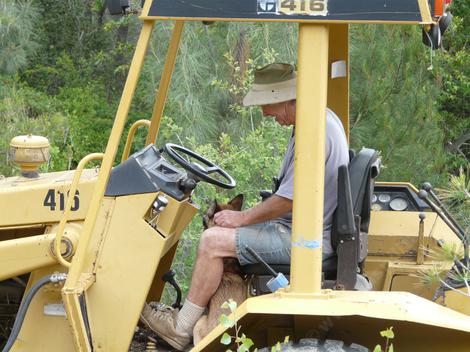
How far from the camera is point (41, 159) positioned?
21.0ft

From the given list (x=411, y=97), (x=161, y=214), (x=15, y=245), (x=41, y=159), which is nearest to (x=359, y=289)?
(x=161, y=214)

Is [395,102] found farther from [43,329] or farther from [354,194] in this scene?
[43,329]

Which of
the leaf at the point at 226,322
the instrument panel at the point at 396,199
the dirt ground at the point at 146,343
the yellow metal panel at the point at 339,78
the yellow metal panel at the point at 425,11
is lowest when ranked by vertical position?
the dirt ground at the point at 146,343

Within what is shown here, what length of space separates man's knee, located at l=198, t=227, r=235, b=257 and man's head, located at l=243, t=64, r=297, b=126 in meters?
0.65

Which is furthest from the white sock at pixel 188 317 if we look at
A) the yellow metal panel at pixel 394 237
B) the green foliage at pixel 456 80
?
the green foliage at pixel 456 80

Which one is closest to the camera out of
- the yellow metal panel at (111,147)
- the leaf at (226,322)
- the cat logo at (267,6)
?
the leaf at (226,322)

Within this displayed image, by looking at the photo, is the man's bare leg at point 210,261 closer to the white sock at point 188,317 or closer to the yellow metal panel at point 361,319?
the white sock at point 188,317

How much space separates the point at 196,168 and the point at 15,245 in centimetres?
Answer: 104

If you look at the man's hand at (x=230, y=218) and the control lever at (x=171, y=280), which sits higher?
the man's hand at (x=230, y=218)

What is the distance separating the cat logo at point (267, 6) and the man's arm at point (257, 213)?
3.41 ft

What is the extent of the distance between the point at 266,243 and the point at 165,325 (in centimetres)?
74

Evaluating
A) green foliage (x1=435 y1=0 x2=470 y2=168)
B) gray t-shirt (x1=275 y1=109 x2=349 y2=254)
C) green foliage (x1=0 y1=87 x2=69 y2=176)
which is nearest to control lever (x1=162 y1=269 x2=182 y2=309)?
gray t-shirt (x1=275 y1=109 x2=349 y2=254)

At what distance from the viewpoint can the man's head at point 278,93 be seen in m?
5.47

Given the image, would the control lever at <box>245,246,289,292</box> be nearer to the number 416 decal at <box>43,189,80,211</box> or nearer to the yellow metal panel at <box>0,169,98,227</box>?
the yellow metal panel at <box>0,169,98,227</box>
